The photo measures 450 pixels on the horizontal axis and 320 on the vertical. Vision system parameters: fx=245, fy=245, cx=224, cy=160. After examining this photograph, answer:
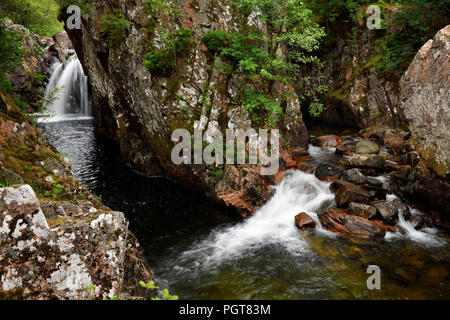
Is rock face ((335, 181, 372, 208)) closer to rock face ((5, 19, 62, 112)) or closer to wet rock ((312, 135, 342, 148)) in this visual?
wet rock ((312, 135, 342, 148))

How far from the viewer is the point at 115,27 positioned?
1166cm

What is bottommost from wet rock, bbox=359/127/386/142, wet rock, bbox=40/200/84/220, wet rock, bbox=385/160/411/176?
wet rock, bbox=385/160/411/176

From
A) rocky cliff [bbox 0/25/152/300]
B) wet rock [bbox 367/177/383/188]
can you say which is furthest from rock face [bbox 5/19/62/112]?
wet rock [bbox 367/177/383/188]

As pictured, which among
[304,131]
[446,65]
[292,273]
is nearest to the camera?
[292,273]

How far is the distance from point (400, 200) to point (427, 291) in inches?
155

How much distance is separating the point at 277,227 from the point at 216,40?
8.07 meters

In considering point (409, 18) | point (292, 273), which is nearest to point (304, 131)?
point (409, 18)

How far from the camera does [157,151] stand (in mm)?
11742

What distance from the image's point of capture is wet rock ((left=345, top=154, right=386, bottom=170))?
10445 millimetres

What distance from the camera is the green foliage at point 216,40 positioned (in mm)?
10531

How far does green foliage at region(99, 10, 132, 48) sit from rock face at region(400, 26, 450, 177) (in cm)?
1119

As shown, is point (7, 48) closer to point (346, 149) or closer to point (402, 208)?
point (402, 208)

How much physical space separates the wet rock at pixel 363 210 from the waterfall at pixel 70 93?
27.9 meters
